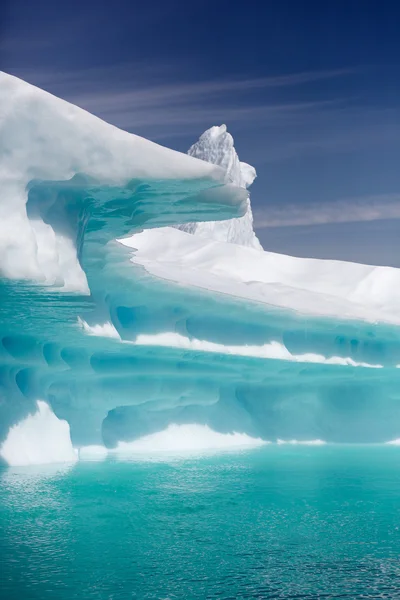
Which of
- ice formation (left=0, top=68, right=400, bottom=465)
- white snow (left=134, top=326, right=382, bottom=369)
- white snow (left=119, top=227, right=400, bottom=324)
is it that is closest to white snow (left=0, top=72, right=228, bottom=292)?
ice formation (left=0, top=68, right=400, bottom=465)

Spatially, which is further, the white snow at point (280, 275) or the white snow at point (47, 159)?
the white snow at point (280, 275)

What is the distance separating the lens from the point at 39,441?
12.9 m

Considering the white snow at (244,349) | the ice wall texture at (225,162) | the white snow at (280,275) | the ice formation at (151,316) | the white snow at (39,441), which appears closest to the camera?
the ice formation at (151,316)

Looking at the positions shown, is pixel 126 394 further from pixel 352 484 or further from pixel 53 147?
pixel 53 147

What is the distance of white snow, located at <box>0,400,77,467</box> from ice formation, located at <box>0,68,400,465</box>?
3 cm

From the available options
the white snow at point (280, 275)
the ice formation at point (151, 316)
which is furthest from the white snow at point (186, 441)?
the white snow at point (280, 275)

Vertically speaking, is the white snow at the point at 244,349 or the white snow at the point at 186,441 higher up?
the white snow at the point at 244,349

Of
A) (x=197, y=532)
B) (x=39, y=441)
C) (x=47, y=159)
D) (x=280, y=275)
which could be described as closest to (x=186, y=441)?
(x=39, y=441)

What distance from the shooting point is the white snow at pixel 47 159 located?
30.6ft

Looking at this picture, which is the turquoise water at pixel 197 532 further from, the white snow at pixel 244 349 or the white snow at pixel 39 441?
the white snow at pixel 244 349

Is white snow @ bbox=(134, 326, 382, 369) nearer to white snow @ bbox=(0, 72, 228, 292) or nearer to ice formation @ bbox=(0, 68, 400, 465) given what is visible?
ice formation @ bbox=(0, 68, 400, 465)

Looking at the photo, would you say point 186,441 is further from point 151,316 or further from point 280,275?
point 280,275

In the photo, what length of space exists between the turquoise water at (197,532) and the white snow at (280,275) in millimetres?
3917

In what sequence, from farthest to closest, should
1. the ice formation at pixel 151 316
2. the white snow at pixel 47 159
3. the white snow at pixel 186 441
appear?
the white snow at pixel 186 441 → the ice formation at pixel 151 316 → the white snow at pixel 47 159
